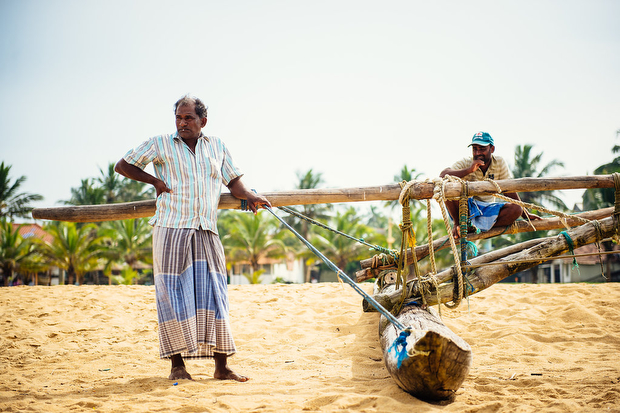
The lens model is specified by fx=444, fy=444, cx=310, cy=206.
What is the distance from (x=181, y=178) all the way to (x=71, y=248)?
20.1m

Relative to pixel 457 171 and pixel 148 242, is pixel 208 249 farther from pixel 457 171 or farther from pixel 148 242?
pixel 148 242

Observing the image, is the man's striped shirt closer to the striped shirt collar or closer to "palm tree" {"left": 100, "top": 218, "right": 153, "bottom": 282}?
the striped shirt collar

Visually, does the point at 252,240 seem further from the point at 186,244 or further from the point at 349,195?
the point at 186,244

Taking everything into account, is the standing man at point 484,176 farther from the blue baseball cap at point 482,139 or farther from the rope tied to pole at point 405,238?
the rope tied to pole at point 405,238

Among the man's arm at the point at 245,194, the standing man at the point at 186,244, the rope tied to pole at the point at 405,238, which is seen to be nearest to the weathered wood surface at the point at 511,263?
the rope tied to pole at the point at 405,238

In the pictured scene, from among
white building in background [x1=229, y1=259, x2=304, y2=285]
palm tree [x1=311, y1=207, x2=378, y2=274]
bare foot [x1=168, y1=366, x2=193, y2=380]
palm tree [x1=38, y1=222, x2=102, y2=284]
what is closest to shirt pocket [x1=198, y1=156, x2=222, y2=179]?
bare foot [x1=168, y1=366, x2=193, y2=380]

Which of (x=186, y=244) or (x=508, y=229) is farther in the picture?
(x=508, y=229)

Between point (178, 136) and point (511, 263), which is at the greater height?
point (178, 136)

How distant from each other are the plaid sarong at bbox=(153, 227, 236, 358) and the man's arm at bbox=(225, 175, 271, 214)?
514 millimetres

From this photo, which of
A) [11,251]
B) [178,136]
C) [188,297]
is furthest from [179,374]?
[11,251]

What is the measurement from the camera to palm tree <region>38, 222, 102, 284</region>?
20250 mm

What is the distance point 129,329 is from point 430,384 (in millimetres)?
4001

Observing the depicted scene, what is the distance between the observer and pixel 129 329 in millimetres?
5297

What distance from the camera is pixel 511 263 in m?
3.83
